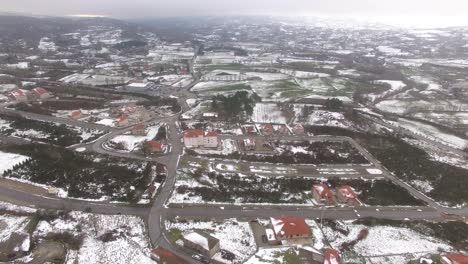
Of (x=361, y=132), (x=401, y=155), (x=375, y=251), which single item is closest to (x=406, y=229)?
(x=375, y=251)

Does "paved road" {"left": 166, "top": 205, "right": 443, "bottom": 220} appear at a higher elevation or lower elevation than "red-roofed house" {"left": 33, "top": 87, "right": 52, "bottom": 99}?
lower

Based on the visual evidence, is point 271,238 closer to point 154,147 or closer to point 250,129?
point 154,147

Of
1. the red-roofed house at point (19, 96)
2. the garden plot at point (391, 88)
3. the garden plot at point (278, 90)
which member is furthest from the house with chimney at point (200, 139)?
the garden plot at point (391, 88)

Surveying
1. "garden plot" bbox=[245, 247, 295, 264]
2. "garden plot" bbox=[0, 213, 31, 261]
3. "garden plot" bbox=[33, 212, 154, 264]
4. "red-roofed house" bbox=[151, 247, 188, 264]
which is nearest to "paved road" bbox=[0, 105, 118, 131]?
"garden plot" bbox=[0, 213, 31, 261]

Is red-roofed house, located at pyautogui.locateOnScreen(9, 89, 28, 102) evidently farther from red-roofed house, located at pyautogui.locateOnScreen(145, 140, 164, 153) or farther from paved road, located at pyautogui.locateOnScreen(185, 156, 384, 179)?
paved road, located at pyautogui.locateOnScreen(185, 156, 384, 179)

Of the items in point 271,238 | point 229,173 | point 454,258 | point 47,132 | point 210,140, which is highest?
point 210,140

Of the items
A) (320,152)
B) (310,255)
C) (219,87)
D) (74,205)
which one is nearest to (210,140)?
(320,152)
